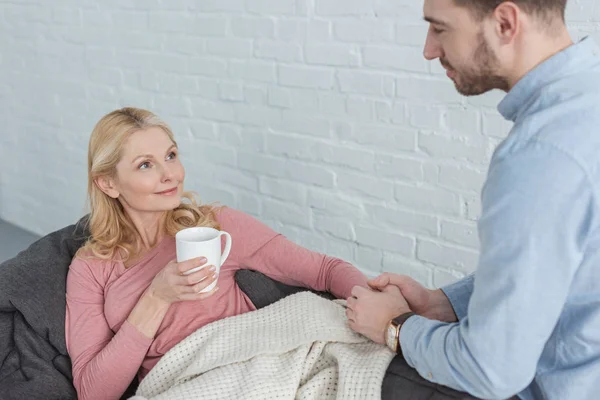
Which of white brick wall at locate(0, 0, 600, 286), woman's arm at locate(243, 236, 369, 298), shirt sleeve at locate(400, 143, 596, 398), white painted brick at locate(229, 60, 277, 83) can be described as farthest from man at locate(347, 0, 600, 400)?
white painted brick at locate(229, 60, 277, 83)

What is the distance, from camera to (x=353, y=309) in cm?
146

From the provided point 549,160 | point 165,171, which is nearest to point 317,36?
point 165,171

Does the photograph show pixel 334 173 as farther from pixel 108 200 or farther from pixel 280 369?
pixel 280 369

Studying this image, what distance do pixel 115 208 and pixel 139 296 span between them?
0.83 ft

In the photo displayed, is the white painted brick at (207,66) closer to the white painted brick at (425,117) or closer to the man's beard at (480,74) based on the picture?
the white painted brick at (425,117)

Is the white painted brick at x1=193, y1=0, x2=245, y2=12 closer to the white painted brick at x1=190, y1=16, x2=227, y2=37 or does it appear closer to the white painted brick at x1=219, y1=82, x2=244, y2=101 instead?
the white painted brick at x1=190, y1=16, x2=227, y2=37

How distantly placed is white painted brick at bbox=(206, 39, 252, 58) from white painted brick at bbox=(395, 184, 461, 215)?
763 mm

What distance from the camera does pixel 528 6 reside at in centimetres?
111

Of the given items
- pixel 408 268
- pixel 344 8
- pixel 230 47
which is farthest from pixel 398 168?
pixel 230 47

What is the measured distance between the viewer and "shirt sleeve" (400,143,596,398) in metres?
1.05

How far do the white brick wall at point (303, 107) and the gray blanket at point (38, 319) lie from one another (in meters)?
0.72

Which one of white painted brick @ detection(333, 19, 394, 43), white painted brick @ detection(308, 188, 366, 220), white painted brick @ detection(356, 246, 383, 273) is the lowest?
white painted brick @ detection(356, 246, 383, 273)

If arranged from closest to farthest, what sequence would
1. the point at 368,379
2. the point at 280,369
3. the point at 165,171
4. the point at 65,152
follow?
the point at 368,379 < the point at 280,369 < the point at 165,171 < the point at 65,152

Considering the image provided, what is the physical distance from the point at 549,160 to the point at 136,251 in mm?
1076
